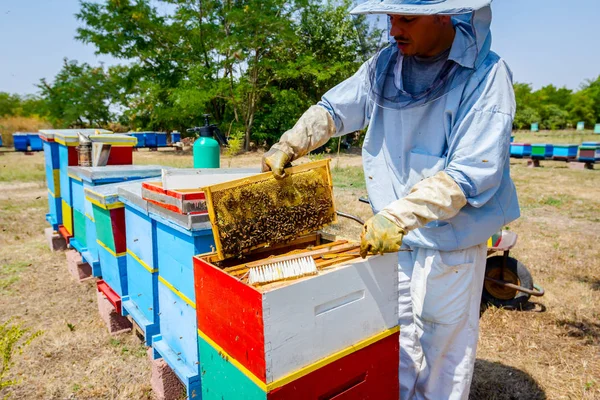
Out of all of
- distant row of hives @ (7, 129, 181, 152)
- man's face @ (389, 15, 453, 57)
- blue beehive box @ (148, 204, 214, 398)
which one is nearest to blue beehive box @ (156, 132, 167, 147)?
distant row of hives @ (7, 129, 181, 152)

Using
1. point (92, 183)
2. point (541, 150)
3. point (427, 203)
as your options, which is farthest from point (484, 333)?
point (541, 150)

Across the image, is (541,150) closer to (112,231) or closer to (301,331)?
(112,231)

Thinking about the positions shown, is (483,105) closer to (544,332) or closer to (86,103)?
(544,332)

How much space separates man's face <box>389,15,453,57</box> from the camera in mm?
1571

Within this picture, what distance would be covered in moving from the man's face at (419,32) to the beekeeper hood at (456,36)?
0.07 m

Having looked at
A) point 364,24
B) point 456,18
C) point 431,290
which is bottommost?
point 431,290

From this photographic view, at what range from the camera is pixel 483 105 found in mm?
1500

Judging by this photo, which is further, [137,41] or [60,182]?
[137,41]

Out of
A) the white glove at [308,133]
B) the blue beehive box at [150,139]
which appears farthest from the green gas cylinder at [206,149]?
the blue beehive box at [150,139]

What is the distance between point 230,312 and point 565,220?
6.81 meters

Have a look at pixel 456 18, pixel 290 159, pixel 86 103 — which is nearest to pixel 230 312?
pixel 290 159

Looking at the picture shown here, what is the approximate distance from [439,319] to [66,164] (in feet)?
13.1

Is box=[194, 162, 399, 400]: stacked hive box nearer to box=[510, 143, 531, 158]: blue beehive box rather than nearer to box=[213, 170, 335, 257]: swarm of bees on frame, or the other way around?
box=[213, 170, 335, 257]: swarm of bees on frame

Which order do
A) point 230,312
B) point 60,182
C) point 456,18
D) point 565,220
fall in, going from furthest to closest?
point 565,220
point 60,182
point 456,18
point 230,312
